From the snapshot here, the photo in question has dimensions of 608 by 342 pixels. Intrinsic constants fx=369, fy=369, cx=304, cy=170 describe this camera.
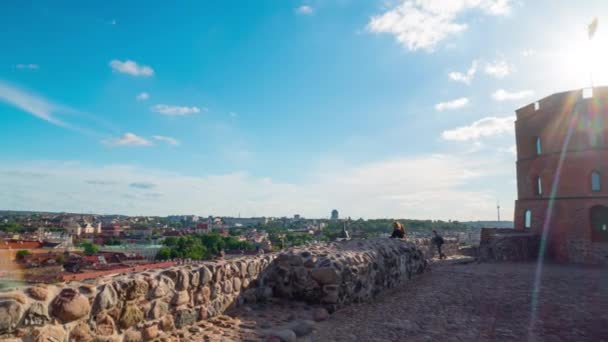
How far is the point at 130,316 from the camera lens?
389cm

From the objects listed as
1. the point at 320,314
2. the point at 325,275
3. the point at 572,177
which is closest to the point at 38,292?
the point at 320,314

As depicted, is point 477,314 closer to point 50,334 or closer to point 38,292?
point 50,334

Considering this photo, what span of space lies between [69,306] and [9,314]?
1.56ft

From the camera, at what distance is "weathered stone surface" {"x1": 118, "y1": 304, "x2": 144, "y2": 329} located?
3.82 m

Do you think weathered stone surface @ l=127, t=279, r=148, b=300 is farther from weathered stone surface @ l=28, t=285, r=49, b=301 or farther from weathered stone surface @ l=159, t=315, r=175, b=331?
weathered stone surface @ l=28, t=285, r=49, b=301

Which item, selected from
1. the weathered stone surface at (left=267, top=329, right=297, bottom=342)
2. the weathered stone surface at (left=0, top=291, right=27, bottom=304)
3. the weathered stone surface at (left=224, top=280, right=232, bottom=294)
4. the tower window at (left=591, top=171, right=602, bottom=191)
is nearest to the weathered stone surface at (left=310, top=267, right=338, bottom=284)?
the weathered stone surface at (left=224, top=280, right=232, bottom=294)

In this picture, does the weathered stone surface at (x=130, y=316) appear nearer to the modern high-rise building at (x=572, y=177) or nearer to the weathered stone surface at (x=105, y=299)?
the weathered stone surface at (x=105, y=299)

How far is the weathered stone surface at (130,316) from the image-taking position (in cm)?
382

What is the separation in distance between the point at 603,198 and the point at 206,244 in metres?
91.4

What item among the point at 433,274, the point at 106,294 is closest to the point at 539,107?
the point at 433,274

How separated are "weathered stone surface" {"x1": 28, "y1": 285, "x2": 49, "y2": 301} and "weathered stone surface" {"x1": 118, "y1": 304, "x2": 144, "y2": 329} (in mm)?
838

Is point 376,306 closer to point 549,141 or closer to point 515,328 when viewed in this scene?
point 515,328

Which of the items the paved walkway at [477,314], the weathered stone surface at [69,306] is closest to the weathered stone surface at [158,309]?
the weathered stone surface at [69,306]

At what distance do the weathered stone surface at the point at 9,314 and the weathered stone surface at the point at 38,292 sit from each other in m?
0.18
